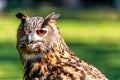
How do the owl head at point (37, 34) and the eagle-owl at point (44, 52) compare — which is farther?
the owl head at point (37, 34)

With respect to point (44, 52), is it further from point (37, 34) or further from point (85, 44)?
point (85, 44)

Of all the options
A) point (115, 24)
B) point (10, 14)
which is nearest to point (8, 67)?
point (115, 24)

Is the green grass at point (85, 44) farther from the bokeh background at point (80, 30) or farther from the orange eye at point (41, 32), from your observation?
the orange eye at point (41, 32)

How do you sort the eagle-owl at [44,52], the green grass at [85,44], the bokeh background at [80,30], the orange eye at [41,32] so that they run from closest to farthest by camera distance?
1. the eagle-owl at [44,52]
2. the orange eye at [41,32]
3. the green grass at [85,44]
4. the bokeh background at [80,30]

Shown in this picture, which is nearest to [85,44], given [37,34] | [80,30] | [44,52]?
[80,30]

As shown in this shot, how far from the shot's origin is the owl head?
8.93 m

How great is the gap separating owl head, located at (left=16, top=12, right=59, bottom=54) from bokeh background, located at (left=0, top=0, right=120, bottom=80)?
5.15 m

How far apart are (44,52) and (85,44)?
14.3 metres

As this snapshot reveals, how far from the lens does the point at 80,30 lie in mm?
28266

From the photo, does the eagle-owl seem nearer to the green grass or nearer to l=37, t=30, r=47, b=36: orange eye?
l=37, t=30, r=47, b=36: orange eye

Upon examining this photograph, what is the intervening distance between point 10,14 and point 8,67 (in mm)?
17205

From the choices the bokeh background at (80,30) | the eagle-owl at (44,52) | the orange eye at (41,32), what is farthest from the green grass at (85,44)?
the orange eye at (41,32)

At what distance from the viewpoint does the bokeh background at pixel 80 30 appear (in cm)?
1770

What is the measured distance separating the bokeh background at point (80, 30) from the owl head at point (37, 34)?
5.15 metres
